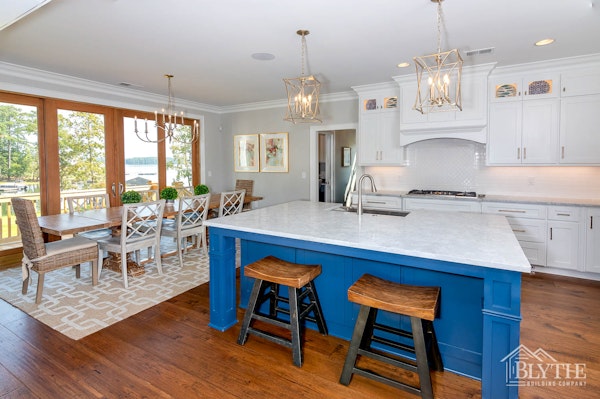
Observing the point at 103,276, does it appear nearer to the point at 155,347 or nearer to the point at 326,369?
the point at 155,347

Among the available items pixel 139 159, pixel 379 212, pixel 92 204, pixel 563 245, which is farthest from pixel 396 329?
pixel 139 159

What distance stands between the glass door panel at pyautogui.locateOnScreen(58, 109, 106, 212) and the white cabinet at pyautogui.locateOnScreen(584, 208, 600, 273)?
654cm

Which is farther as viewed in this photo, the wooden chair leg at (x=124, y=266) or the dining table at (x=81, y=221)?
the wooden chair leg at (x=124, y=266)

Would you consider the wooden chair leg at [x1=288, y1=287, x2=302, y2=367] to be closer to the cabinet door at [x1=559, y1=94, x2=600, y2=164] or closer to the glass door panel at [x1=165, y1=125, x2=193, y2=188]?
the cabinet door at [x1=559, y1=94, x2=600, y2=164]

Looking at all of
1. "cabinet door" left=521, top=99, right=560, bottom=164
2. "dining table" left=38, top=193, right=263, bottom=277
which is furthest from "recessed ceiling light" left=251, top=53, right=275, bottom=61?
"cabinet door" left=521, top=99, right=560, bottom=164

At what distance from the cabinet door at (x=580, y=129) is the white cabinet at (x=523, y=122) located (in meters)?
0.08

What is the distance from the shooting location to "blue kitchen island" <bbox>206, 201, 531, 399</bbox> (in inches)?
63.6

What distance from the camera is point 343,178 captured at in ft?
22.4

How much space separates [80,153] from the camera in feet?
16.4

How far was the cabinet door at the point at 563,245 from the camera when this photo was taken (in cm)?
377

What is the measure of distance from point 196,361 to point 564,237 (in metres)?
4.09

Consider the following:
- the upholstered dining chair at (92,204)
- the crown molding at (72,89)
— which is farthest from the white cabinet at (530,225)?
the crown molding at (72,89)

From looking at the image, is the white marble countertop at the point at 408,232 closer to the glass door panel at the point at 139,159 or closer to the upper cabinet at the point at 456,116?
the upper cabinet at the point at 456,116

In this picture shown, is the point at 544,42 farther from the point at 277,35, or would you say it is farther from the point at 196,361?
the point at 196,361
